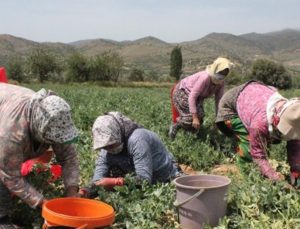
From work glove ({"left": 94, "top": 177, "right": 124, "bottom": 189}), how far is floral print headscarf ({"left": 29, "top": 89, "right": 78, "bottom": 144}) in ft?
3.20

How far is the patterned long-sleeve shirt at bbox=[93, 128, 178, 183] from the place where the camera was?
4.43 m

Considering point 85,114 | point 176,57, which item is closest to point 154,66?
point 176,57

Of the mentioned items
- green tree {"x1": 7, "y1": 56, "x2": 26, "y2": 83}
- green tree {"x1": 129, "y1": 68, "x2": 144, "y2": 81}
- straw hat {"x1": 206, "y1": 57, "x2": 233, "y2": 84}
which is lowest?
green tree {"x1": 129, "y1": 68, "x2": 144, "y2": 81}

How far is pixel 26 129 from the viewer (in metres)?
3.57

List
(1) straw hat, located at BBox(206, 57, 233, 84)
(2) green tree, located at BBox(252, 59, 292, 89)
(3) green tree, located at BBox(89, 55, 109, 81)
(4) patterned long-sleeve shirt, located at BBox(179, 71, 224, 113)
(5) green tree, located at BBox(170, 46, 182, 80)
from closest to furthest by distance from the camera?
1. (1) straw hat, located at BBox(206, 57, 233, 84)
2. (4) patterned long-sleeve shirt, located at BBox(179, 71, 224, 113)
3. (2) green tree, located at BBox(252, 59, 292, 89)
4. (3) green tree, located at BBox(89, 55, 109, 81)
5. (5) green tree, located at BBox(170, 46, 182, 80)

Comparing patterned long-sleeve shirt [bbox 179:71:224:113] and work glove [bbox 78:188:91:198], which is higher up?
patterned long-sleeve shirt [bbox 179:71:224:113]

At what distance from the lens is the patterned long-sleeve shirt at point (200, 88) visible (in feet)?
22.7

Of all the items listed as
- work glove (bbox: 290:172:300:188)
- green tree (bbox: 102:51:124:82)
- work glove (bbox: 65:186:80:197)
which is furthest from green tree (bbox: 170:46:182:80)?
work glove (bbox: 65:186:80:197)

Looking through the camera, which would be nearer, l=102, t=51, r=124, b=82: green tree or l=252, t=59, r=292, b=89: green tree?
l=252, t=59, r=292, b=89: green tree

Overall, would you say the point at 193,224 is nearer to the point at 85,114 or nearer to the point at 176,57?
the point at 85,114

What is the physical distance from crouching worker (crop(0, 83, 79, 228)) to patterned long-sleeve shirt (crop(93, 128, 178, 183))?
941 mm

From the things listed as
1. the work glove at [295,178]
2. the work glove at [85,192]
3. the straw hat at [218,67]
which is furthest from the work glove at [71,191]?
the straw hat at [218,67]

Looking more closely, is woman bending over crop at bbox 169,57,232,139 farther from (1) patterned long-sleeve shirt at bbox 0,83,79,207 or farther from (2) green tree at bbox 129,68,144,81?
(2) green tree at bbox 129,68,144,81

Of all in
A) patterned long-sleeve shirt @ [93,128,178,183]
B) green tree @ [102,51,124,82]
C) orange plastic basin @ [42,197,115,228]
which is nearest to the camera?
orange plastic basin @ [42,197,115,228]
